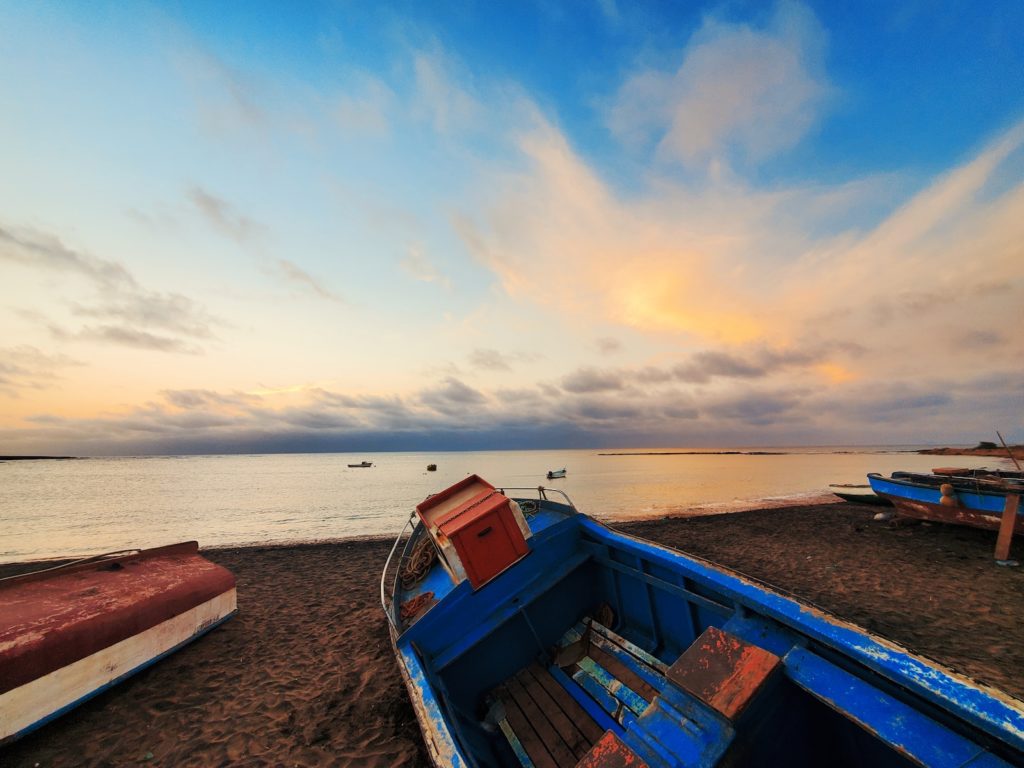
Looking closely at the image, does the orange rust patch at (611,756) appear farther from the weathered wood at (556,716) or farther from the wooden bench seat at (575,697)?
the weathered wood at (556,716)

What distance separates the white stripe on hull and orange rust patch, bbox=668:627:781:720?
24.0 ft

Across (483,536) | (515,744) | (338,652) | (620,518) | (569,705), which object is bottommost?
(620,518)

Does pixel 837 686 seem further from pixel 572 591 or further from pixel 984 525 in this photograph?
pixel 984 525

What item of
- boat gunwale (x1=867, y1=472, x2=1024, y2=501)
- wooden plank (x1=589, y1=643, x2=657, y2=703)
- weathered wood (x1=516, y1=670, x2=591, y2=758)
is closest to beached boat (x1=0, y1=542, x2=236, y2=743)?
weathered wood (x1=516, y1=670, x2=591, y2=758)

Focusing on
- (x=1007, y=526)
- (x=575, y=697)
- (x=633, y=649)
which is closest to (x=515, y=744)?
(x=575, y=697)

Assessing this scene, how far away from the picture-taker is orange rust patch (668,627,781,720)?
2.79 metres

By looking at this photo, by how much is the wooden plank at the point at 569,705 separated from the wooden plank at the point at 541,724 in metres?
0.23

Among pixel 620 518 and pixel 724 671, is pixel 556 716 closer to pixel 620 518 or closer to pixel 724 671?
pixel 724 671

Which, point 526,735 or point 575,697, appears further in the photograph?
point 575,697

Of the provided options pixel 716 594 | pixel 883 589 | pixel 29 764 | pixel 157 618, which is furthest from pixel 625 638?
pixel 883 589

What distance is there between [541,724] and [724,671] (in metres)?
2.70

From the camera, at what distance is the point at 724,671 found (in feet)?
9.91

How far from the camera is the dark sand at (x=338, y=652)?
5398 mm

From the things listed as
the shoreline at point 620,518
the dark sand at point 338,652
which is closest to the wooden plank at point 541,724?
the dark sand at point 338,652
